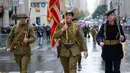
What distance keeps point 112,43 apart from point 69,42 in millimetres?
1070

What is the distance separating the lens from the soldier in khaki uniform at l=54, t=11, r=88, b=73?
9.83 meters

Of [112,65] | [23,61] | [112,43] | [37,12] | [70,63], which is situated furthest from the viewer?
[37,12]

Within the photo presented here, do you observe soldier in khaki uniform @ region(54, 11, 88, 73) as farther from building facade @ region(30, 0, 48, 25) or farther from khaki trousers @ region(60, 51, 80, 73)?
building facade @ region(30, 0, 48, 25)

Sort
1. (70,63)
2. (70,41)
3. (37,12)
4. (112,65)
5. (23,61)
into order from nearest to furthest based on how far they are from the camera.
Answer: (112,65), (70,63), (70,41), (23,61), (37,12)

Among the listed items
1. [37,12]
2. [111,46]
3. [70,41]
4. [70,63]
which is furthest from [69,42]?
[37,12]

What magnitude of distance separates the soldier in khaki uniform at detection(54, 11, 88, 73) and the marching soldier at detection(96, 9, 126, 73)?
552 millimetres

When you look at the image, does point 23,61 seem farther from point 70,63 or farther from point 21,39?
point 70,63

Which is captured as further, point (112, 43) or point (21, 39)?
point (21, 39)

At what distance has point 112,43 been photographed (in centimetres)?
947

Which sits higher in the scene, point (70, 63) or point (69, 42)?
point (69, 42)

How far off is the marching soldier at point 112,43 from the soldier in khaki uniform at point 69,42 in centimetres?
55

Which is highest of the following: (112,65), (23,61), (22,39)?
(22,39)

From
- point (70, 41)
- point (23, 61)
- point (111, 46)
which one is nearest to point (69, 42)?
point (70, 41)

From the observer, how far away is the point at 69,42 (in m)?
10.0
